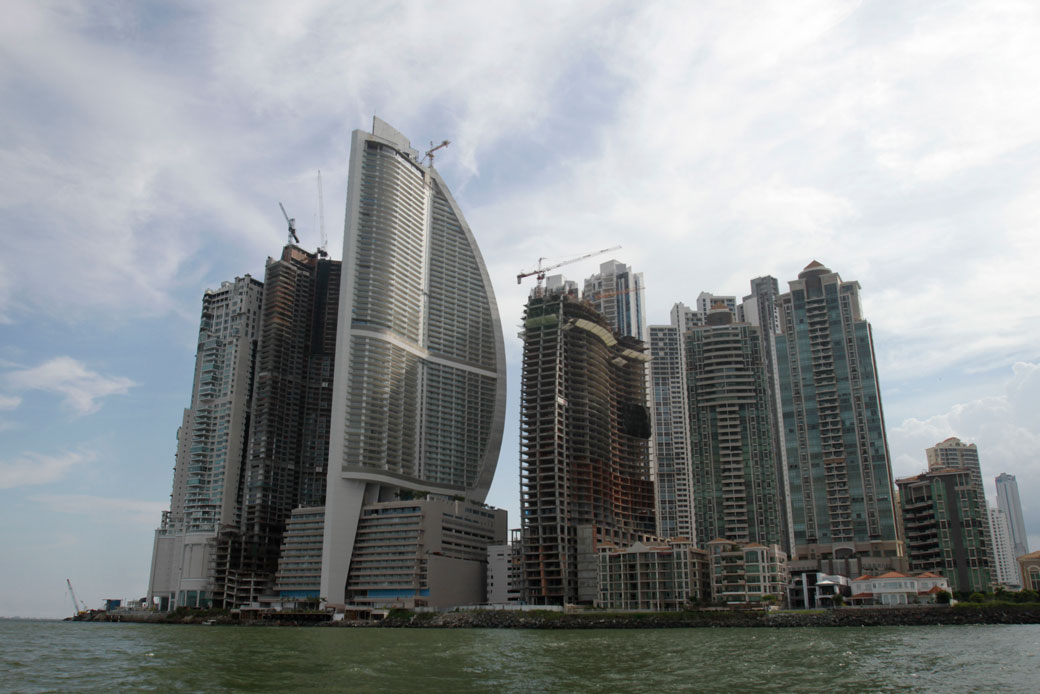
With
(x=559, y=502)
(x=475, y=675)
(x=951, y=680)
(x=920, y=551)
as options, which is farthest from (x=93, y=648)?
(x=920, y=551)

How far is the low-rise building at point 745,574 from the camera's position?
164125mm

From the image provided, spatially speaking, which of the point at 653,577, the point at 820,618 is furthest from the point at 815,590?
the point at 820,618

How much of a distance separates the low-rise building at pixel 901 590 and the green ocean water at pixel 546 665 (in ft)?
167

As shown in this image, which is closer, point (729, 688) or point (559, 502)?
point (729, 688)

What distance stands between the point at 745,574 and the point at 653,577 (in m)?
18.5

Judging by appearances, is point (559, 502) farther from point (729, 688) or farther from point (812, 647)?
point (729, 688)

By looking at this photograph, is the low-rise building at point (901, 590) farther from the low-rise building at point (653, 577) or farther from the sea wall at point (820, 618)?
the low-rise building at point (653, 577)

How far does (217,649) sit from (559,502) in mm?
110947

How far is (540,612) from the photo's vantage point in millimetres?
164250

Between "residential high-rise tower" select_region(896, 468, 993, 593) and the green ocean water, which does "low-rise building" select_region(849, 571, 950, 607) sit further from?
the green ocean water

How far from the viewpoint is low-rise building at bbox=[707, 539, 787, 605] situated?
164 metres

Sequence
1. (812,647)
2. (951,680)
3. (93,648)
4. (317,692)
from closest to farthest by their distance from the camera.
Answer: (317,692) < (951,680) < (812,647) < (93,648)

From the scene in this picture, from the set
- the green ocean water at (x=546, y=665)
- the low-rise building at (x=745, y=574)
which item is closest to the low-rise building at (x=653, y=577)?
the low-rise building at (x=745, y=574)

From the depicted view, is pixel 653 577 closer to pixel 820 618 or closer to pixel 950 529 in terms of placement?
pixel 820 618
